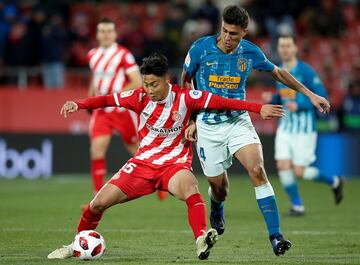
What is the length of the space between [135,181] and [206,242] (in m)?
0.93

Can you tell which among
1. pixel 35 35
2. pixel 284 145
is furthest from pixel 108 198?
pixel 35 35

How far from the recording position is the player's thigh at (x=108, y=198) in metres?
8.20

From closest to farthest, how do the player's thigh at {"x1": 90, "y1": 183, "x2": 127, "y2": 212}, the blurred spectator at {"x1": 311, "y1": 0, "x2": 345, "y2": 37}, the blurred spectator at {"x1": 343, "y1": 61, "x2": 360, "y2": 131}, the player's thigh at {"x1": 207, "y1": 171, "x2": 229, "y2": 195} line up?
the player's thigh at {"x1": 90, "y1": 183, "x2": 127, "y2": 212} < the player's thigh at {"x1": 207, "y1": 171, "x2": 229, "y2": 195} < the blurred spectator at {"x1": 343, "y1": 61, "x2": 360, "y2": 131} < the blurred spectator at {"x1": 311, "y1": 0, "x2": 345, "y2": 37}

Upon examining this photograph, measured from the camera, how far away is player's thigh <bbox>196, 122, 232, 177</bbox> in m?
9.16

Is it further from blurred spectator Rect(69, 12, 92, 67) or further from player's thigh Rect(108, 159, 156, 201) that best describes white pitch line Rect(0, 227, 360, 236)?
blurred spectator Rect(69, 12, 92, 67)

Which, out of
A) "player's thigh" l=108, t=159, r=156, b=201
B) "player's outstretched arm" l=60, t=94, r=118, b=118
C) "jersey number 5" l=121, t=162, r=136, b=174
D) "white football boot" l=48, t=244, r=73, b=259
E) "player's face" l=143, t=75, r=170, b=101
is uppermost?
"player's face" l=143, t=75, r=170, b=101

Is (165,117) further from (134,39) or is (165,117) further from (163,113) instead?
(134,39)

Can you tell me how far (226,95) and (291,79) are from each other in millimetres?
648

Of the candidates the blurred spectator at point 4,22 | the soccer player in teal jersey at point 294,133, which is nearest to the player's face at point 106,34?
the soccer player in teal jersey at point 294,133

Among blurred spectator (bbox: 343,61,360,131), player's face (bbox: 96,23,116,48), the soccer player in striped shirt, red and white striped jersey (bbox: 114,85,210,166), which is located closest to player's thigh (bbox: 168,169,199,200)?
the soccer player in striped shirt

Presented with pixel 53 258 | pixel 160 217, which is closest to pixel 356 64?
pixel 160 217

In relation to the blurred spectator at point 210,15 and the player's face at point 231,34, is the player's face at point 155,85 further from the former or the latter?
the blurred spectator at point 210,15

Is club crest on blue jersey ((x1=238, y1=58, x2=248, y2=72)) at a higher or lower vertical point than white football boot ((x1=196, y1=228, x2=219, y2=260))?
higher

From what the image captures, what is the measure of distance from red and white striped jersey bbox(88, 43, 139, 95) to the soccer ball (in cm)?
551
